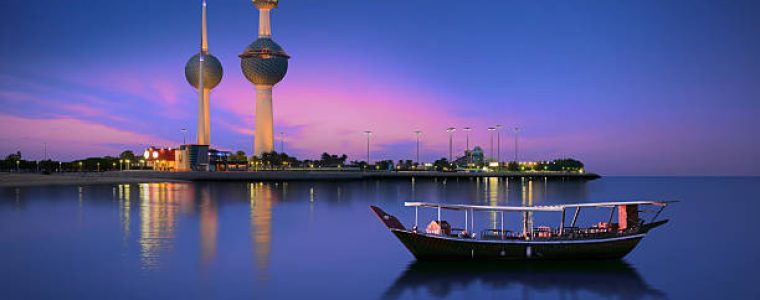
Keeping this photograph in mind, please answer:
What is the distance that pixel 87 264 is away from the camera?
123 ft

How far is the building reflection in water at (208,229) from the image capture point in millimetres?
41697

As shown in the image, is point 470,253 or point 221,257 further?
point 221,257

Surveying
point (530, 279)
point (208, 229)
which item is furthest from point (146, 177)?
point (530, 279)

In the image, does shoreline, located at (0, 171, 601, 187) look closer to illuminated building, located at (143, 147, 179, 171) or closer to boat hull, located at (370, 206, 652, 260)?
illuminated building, located at (143, 147, 179, 171)

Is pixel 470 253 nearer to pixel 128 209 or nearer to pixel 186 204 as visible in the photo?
pixel 128 209

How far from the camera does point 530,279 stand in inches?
1268

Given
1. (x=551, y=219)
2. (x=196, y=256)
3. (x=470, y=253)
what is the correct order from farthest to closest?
(x=551, y=219) < (x=196, y=256) < (x=470, y=253)

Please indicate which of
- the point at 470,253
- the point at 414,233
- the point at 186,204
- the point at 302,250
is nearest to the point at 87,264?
the point at 302,250

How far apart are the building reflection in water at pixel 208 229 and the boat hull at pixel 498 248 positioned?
41.7ft

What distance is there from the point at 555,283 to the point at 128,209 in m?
55.1

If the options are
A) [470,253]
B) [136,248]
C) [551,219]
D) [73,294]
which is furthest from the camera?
[551,219]

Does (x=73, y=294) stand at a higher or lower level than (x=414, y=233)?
lower

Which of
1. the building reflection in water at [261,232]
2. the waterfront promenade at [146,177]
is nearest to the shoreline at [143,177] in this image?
the waterfront promenade at [146,177]

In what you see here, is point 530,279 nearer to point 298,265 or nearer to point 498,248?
point 498,248
